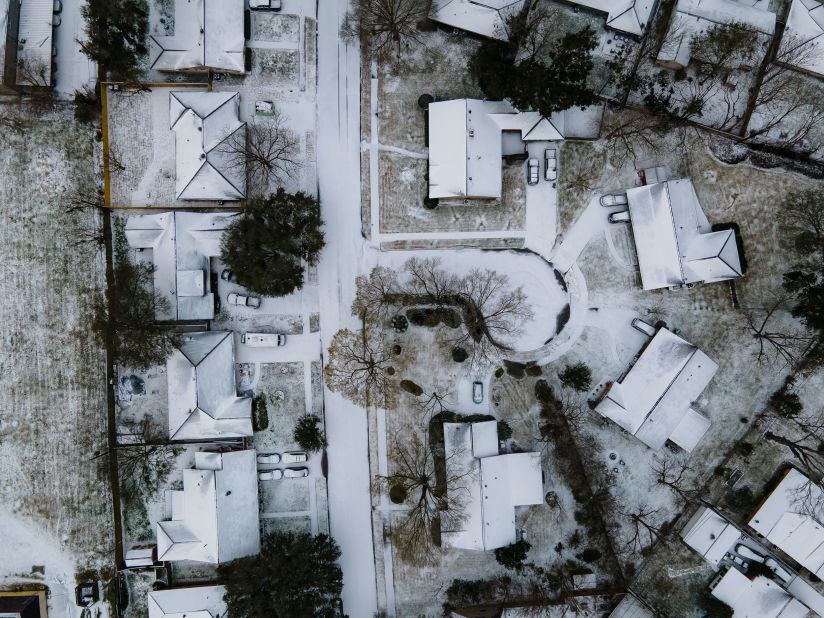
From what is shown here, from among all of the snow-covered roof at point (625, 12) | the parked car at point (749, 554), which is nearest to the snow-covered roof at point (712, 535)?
the parked car at point (749, 554)

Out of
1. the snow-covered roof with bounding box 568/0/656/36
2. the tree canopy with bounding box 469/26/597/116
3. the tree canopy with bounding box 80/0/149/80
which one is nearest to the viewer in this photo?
the tree canopy with bounding box 469/26/597/116

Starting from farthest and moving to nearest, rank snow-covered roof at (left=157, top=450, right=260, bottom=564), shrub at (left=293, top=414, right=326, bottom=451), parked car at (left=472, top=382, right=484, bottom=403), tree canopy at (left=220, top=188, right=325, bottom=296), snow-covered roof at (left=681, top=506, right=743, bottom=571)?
parked car at (left=472, top=382, right=484, bottom=403)
shrub at (left=293, top=414, right=326, bottom=451)
snow-covered roof at (left=681, top=506, right=743, bottom=571)
snow-covered roof at (left=157, top=450, right=260, bottom=564)
tree canopy at (left=220, top=188, right=325, bottom=296)

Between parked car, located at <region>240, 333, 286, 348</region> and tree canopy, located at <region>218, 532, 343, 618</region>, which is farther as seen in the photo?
parked car, located at <region>240, 333, 286, 348</region>

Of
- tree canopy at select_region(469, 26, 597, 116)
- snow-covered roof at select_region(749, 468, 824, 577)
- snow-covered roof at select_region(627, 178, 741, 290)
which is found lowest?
snow-covered roof at select_region(749, 468, 824, 577)

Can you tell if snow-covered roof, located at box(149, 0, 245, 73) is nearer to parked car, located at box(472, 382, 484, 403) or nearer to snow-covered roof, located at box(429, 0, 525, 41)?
snow-covered roof, located at box(429, 0, 525, 41)

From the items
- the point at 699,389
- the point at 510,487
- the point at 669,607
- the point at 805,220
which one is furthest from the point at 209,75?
the point at 669,607

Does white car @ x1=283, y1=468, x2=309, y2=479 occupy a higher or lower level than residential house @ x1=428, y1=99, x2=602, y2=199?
lower

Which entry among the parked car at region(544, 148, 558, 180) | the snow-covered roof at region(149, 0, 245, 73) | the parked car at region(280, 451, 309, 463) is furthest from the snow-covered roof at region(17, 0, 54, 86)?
the parked car at region(544, 148, 558, 180)
